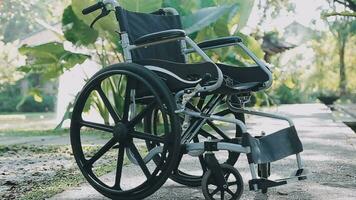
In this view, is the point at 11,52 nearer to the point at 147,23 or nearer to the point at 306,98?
the point at 306,98

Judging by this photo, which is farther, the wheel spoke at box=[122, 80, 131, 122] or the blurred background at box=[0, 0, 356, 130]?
the blurred background at box=[0, 0, 356, 130]

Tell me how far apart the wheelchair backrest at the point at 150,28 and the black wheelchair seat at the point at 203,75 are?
19 cm

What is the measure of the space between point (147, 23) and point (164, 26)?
138 mm

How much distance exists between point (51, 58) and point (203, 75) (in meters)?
4.63

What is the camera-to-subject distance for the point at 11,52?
20.1 m

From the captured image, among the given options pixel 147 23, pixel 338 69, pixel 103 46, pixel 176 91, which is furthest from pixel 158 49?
pixel 338 69

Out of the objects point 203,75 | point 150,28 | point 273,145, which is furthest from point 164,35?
point 273,145

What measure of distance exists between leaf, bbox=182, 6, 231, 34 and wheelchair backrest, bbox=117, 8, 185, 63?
2.26 meters

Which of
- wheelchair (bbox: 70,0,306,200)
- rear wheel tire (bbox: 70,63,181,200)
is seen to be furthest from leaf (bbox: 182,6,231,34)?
rear wheel tire (bbox: 70,63,181,200)

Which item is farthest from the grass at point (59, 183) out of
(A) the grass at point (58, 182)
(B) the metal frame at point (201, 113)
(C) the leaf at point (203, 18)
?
(C) the leaf at point (203, 18)

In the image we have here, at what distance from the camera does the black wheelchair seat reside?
2078 millimetres

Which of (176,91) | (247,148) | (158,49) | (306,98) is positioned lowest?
(306,98)

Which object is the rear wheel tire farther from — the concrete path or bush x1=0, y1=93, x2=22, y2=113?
bush x1=0, y1=93, x2=22, y2=113

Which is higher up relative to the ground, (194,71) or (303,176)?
(194,71)
